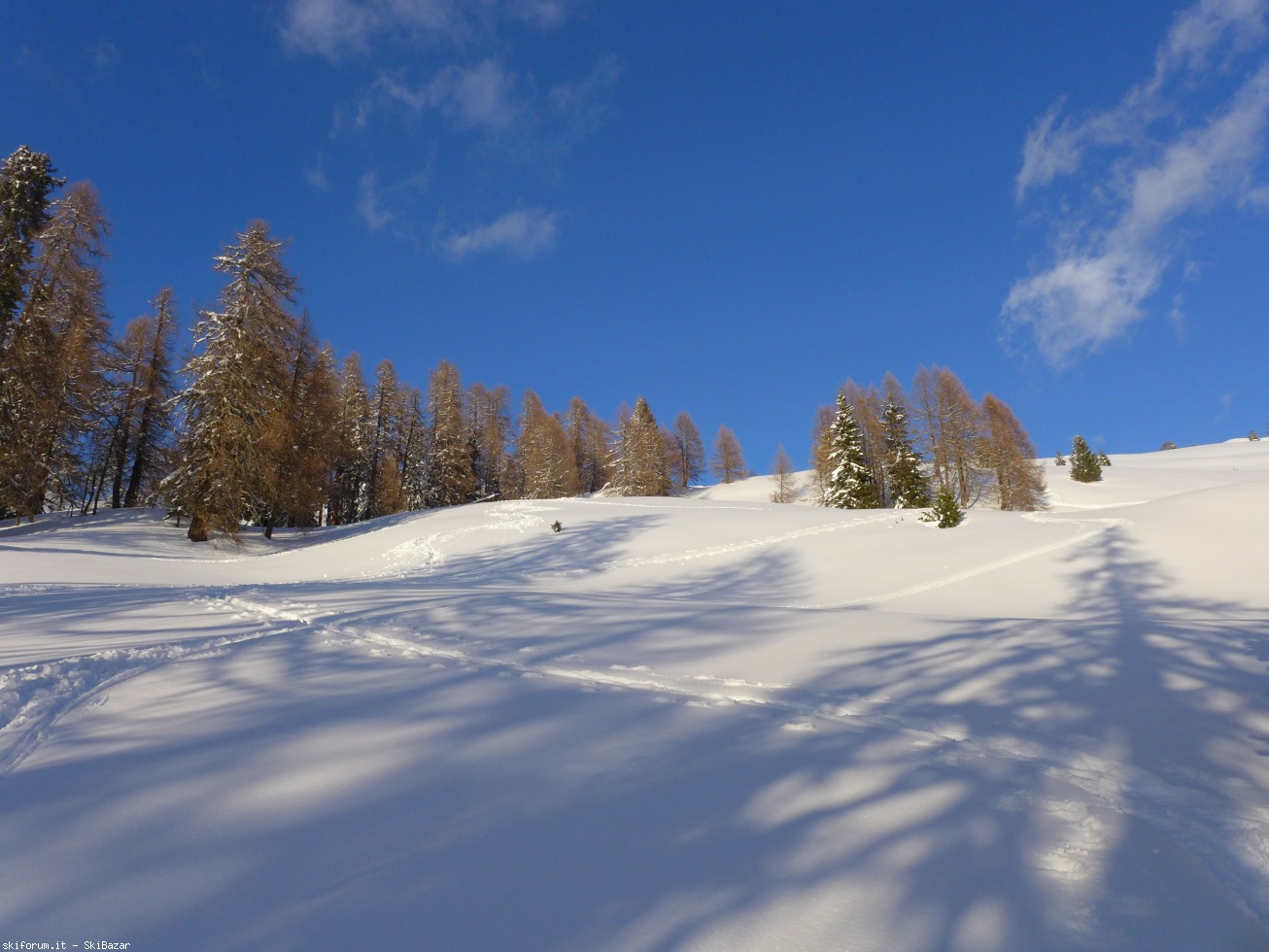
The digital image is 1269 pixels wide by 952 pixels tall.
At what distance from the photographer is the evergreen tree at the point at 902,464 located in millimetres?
33719

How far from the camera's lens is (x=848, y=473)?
35.8 metres

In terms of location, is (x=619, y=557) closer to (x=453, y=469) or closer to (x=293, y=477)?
(x=293, y=477)

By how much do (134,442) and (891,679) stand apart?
3459 centimetres

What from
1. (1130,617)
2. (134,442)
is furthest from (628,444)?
(1130,617)

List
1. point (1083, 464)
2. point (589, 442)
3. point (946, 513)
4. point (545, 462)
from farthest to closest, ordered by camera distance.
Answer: point (589, 442), point (545, 462), point (1083, 464), point (946, 513)

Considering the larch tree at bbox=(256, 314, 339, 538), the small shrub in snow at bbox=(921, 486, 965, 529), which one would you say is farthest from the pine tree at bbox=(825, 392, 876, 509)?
the larch tree at bbox=(256, 314, 339, 538)

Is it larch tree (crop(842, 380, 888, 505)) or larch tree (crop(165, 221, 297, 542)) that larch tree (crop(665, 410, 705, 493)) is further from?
larch tree (crop(165, 221, 297, 542))

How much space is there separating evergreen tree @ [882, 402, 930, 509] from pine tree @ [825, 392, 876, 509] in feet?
5.05

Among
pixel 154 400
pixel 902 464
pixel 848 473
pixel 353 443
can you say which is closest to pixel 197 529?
pixel 154 400

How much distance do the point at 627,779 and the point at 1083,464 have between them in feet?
156

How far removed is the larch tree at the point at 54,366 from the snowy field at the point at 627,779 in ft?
51.0

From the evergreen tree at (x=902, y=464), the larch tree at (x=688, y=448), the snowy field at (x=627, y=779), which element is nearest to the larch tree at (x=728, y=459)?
the larch tree at (x=688, y=448)

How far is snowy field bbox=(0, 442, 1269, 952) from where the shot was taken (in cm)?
214

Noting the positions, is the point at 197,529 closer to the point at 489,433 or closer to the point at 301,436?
the point at 301,436
